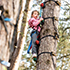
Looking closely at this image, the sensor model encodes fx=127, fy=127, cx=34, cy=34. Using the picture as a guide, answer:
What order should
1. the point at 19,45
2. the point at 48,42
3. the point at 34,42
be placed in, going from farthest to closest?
1. the point at 19,45
2. the point at 34,42
3. the point at 48,42

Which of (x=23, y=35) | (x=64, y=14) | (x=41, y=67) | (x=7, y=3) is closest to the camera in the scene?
(x=7, y=3)

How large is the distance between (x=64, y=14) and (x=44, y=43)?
3615mm

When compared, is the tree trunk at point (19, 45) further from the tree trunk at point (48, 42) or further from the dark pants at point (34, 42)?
the tree trunk at point (48, 42)

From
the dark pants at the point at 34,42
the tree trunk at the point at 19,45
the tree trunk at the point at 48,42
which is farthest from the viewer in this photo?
the tree trunk at the point at 19,45

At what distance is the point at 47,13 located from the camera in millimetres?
2727

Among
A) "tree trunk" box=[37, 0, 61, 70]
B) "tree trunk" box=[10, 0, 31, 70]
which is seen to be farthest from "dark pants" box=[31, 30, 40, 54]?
"tree trunk" box=[10, 0, 31, 70]

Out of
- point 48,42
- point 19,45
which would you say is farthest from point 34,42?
point 19,45

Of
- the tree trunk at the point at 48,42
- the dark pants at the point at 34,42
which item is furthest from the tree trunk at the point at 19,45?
the tree trunk at the point at 48,42

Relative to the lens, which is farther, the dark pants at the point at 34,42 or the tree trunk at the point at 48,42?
the dark pants at the point at 34,42

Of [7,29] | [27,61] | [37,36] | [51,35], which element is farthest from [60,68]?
[7,29]

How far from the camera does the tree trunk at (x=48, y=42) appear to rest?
229 centimetres

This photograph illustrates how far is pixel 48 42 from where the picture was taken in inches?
96.6

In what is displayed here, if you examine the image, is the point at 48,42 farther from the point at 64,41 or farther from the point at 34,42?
the point at 64,41

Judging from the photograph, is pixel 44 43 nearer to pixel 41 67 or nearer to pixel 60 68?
pixel 41 67
